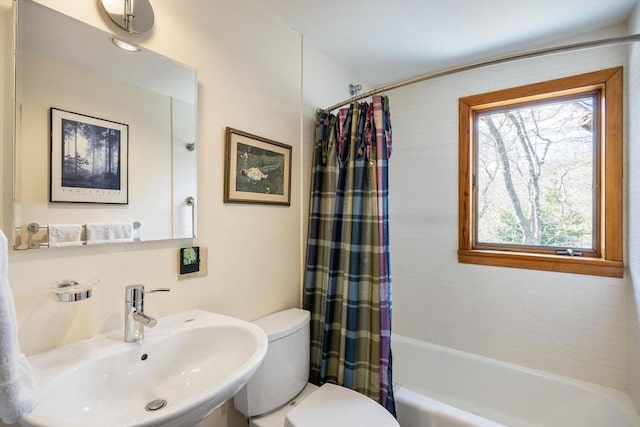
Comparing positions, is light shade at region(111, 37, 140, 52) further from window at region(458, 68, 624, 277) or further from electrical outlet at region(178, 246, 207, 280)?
window at region(458, 68, 624, 277)

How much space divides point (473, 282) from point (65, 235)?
2.22m

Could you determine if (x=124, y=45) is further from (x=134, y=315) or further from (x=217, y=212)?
(x=134, y=315)

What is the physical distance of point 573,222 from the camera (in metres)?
1.90

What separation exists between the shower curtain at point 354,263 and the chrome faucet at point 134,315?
926 mm

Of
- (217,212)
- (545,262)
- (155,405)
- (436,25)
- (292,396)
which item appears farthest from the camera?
(545,262)

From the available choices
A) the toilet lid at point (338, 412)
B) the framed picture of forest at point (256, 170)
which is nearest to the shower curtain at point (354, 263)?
the toilet lid at point (338, 412)

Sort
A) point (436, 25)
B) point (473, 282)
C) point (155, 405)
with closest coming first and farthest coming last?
point (155, 405)
point (436, 25)
point (473, 282)

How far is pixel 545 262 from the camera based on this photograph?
1.88m

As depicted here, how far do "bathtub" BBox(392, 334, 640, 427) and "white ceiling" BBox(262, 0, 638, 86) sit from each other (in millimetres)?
1943

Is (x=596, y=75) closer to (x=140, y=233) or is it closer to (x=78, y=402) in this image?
(x=140, y=233)

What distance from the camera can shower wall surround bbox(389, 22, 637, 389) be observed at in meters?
1.76

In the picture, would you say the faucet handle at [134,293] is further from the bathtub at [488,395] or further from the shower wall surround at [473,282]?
the shower wall surround at [473,282]

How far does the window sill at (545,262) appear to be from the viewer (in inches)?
67.7

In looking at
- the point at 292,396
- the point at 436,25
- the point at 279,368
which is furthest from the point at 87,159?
the point at 436,25
